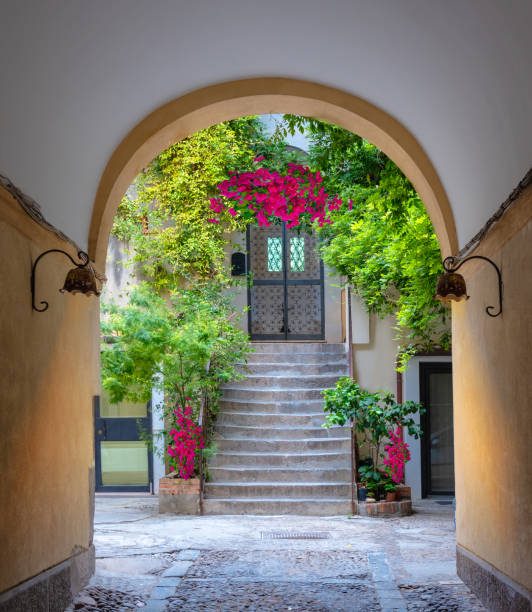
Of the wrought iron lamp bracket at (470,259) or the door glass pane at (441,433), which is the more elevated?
→ the wrought iron lamp bracket at (470,259)

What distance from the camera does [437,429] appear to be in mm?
11016

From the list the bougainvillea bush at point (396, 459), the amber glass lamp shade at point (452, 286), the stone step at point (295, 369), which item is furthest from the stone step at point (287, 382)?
the amber glass lamp shade at point (452, 286)

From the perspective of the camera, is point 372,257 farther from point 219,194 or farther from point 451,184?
point 451,184

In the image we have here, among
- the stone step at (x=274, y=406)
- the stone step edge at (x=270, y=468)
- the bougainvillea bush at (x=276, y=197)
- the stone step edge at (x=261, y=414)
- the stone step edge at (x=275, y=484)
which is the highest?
the bougainvillea bush at (x=276, y=197)

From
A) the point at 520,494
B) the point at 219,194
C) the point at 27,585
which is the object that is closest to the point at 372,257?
the point at 219,194

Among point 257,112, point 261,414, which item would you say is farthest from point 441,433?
point 257,112

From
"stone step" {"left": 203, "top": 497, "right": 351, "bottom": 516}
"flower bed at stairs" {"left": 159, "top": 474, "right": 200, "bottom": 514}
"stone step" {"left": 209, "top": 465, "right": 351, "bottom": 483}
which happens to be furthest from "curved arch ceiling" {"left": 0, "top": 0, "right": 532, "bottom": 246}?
"stone step" {"left": 209, "top": 465, "right": 351, "bottom": 483}

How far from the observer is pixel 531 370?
144 inches

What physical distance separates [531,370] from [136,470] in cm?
833

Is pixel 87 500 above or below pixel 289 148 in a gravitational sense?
below

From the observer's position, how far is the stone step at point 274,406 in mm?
10406

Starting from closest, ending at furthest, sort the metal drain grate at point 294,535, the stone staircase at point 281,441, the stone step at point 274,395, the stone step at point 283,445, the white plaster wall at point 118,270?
the metal drain grate at point 294,535 < the stone staircase at point 281,441 < the stone step at point 283,445 < the stone step at point 274,395 < the white plaster wall at point 118,270

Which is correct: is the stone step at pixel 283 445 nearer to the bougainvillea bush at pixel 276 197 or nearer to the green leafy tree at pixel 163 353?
the green leafy tree at pixel 163 353

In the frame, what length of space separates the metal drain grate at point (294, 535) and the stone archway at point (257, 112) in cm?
333
